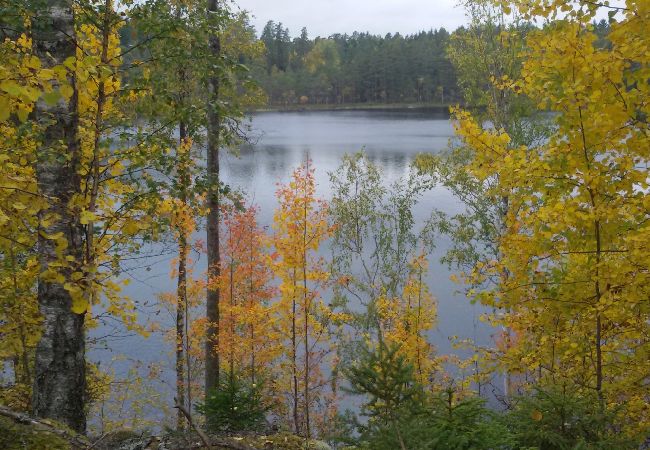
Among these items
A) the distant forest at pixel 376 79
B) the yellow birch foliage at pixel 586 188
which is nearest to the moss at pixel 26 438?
the yellow birch foliage at pixel 586 188

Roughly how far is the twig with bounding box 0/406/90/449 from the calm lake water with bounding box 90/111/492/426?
356cm

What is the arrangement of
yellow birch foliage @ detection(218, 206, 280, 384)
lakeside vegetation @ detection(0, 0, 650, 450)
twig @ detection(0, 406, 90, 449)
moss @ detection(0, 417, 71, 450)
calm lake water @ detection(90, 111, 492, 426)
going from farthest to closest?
calm lake water @ detection(90, 111, 492, 426)
yellow birch foliage @ detection(218, 206, 280, 384)
lakeside vegetation @ detection(0, 0, 650, 450)
twig @ detection(0, 406, 90, 449)
moss @ detection(0, 417, 71, 450)

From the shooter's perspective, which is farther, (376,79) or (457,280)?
(376,79)

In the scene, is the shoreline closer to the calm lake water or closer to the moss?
the calm lake water

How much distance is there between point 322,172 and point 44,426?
38.3 meters

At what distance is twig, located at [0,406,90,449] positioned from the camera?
10.2 feet

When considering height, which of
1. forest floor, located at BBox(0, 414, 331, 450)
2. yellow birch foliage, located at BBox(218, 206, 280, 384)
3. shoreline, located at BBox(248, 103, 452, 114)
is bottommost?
yellow birch foliage, located at BBox(218, 206, 280, 384)

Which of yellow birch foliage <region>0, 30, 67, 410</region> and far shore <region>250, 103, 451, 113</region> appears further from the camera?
far shore <region>250, 103, 451, 113</region>

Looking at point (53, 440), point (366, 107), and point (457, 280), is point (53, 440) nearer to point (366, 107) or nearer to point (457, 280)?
point (457, 280)

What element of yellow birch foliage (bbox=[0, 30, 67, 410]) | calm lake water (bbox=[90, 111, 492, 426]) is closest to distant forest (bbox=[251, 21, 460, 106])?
calm lake water (bbox=[90, 111, 492, 426])

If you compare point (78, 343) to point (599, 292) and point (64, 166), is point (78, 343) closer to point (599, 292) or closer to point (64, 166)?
point (64, 166)

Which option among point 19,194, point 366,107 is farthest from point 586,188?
point 366,107

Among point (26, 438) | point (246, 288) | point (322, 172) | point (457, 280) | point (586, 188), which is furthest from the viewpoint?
point (322, 172)

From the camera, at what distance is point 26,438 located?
298 cm
